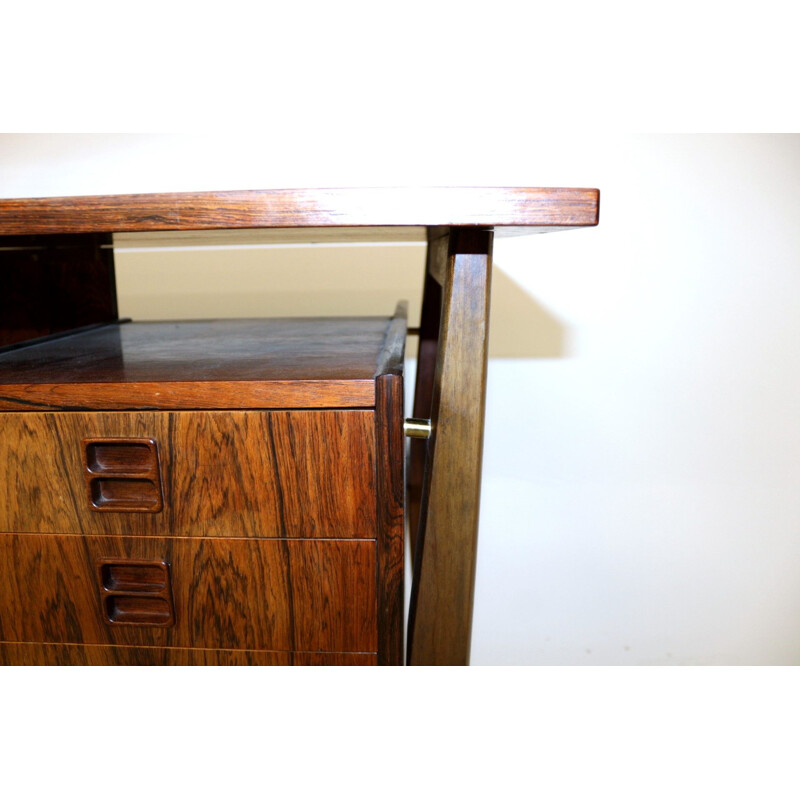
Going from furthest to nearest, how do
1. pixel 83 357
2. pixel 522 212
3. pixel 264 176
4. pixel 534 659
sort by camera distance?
1. pixel 534 659
2. pixel 264 176
3. pixel 83 357
4. pixel 522 212

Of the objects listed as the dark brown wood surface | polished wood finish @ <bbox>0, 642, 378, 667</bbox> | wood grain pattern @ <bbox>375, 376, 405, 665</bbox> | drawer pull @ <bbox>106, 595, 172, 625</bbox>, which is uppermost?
the dark brown wood surface

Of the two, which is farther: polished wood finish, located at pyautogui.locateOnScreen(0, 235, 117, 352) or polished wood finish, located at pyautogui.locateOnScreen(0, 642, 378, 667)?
polished wood finish, located at pyautogui.locateOnScreen(0, 235, 117, 352)

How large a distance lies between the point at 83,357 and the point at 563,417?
839 millimetres

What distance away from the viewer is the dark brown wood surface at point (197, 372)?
544 mm

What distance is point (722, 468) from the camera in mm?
1236

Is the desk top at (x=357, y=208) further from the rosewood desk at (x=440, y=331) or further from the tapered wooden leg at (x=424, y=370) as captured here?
the tapered wooden leg at (x=424, y=370)

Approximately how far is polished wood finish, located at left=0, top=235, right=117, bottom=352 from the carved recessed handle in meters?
0.31

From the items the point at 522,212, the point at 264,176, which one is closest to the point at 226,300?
the point at 264,176

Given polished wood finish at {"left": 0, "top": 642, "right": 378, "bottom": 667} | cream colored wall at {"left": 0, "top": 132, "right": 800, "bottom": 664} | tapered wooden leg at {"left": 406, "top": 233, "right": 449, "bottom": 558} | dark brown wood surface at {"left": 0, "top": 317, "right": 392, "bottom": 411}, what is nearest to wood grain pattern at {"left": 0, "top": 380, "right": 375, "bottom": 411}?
dark brown wood surface at {"left": 0, "top": 317, "right": 392, "bottom": 411}

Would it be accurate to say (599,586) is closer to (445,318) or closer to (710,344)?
(710,344)

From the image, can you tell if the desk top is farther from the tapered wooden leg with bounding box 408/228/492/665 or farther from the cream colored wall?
the cream colored wall

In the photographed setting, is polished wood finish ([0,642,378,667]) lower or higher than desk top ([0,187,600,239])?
lower

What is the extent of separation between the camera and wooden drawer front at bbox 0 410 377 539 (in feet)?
1.81

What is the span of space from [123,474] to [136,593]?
0.38ft
